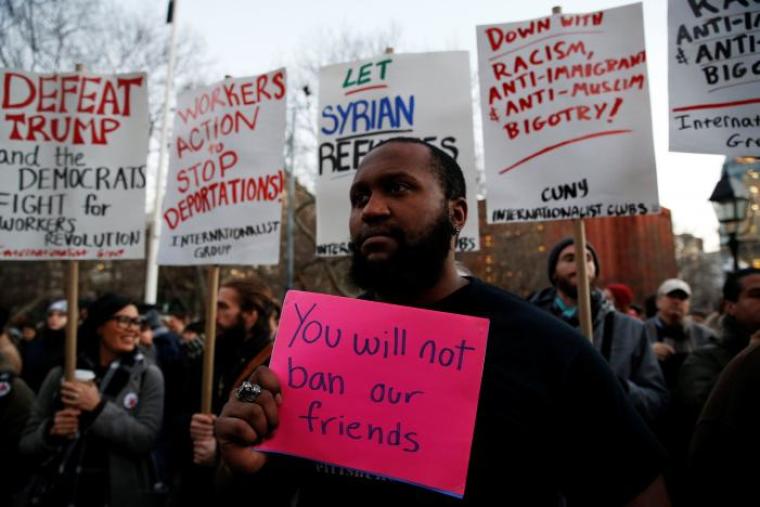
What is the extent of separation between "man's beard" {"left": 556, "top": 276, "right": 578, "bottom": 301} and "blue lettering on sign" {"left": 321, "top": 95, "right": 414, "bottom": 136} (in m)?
1.45

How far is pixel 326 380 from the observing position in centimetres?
139

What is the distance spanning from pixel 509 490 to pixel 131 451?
2.57 m

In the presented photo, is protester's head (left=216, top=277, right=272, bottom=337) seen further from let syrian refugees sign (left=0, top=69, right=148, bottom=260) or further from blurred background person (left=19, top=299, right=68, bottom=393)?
blurred background person (left=19, top=299, right=68, bottom=393)

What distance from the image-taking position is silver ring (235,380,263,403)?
4.45ft

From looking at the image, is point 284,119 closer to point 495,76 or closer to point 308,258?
point 495,76

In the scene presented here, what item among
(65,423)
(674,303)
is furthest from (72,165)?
(674,303)

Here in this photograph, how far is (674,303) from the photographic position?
4.70 metres

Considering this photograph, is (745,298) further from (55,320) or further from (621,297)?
(55,320)

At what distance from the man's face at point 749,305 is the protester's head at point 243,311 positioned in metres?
2.80

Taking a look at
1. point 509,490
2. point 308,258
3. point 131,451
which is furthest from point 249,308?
point 308,258

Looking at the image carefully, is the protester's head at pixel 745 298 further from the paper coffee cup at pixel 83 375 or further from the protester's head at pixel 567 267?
the paper coffee cup at pixel 83 375

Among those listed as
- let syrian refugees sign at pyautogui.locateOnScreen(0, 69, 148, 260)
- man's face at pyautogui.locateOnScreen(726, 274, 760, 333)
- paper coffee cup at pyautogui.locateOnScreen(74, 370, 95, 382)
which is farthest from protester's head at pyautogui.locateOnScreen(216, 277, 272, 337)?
man's face at pyautogui.locateOnScreen(726, 274, 760, 333)

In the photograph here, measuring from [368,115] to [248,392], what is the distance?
294 cm

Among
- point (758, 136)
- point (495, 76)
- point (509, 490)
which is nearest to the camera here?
point (509, 490)
